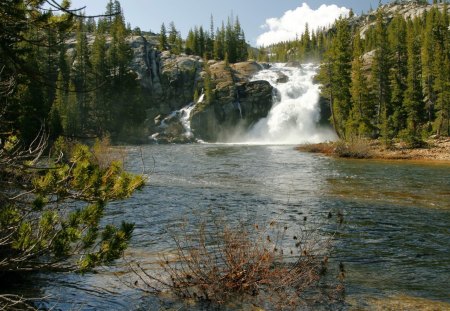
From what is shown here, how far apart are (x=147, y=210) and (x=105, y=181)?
10813mm

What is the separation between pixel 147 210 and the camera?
15.8m

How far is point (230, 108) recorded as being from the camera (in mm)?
Result: 76688

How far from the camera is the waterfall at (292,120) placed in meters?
66.0

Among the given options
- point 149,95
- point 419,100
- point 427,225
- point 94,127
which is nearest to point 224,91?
point 149,95

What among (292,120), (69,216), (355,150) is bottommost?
(355,150)

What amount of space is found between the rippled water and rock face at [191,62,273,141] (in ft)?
140

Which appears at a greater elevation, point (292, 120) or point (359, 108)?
→ point (359, 108)

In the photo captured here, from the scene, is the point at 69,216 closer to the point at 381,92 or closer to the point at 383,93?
the point at 381,92

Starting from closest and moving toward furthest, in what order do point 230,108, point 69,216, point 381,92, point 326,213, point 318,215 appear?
point 69,216 < point 318,215 < point 326,213 < point 381,92 < point 230,108

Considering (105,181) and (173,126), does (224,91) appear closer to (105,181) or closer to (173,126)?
(173,126)

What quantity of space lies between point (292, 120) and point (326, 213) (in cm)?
5419

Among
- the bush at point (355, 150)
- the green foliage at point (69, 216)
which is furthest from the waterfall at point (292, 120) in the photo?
the green foliage at point (69, 216)

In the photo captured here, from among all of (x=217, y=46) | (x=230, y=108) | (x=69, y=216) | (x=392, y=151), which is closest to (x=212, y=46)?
(x=217, y=46)

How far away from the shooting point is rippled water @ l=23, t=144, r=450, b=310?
8055mm
